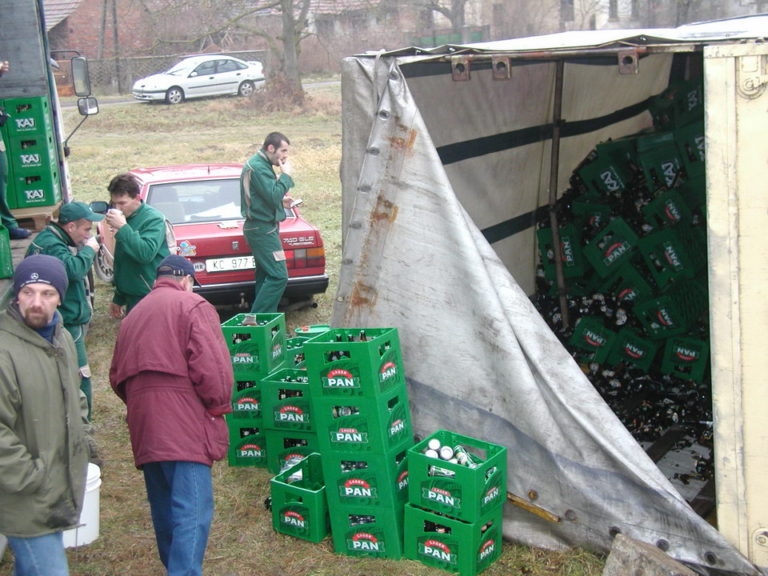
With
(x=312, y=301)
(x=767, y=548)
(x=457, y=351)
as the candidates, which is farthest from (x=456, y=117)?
(x=312, y=301)

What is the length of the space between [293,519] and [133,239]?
2364mm

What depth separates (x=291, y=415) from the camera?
584 cm

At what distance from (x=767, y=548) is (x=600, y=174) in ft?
13.2

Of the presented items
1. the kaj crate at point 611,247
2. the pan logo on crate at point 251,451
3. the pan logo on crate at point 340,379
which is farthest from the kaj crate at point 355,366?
the kaj crate at point 611,247

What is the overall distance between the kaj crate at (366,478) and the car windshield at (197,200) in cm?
481

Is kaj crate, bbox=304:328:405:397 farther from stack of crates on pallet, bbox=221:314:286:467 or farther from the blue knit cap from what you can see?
the blue knit cap

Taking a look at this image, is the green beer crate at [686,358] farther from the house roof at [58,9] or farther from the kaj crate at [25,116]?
the house roof at [58,9]

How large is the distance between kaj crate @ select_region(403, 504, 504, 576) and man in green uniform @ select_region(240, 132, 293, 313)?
155 inches

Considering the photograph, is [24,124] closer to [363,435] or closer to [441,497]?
[363,435]

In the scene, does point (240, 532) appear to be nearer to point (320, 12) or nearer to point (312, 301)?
point (312, 301)

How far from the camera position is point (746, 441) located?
427 centimetres

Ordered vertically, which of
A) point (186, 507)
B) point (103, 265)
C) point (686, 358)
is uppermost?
point (186, 507)

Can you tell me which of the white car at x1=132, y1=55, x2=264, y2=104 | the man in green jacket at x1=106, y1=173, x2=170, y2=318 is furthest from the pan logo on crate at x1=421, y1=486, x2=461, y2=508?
the white car at x1=132, y1=55, x2=264, y2=104

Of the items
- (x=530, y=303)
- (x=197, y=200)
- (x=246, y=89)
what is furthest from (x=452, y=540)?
(x=246, y=89)
